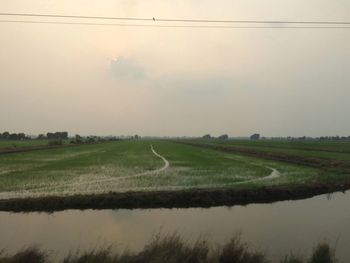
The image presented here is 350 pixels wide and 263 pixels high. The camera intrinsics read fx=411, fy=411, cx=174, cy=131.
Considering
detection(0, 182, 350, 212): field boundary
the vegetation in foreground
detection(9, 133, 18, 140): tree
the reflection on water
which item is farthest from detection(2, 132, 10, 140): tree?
the vegetation in foreground

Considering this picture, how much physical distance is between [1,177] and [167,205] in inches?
543

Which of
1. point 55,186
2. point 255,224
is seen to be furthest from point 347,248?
point 55,186

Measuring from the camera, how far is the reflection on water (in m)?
11.9

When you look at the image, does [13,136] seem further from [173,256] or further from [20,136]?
[173,256]

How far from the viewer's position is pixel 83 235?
42.6 ft

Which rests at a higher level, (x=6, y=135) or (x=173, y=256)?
(x=173, y=256)

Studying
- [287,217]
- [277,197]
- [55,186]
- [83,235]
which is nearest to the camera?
[83,235]

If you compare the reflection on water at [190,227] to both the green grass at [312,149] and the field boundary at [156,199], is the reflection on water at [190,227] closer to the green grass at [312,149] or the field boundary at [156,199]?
the field boundary at [156,199]

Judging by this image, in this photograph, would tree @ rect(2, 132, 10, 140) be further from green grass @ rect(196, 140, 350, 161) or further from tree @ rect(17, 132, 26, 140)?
green grass @ rect(196, 140, 350, 161)

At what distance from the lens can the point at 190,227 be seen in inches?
552

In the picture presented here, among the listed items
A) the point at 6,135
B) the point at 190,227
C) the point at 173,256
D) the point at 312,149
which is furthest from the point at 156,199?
the point at 6,135

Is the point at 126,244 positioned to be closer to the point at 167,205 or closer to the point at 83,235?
the point at 83,235

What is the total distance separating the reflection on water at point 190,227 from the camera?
11922mm

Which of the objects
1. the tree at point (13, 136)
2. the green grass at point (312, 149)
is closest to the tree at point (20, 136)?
the tree at point (13, 136)
